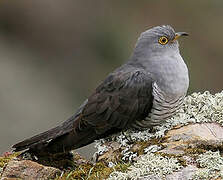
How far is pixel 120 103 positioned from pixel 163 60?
638 millimetres

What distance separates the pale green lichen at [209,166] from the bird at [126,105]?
0.85 meters

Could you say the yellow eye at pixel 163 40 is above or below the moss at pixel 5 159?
above

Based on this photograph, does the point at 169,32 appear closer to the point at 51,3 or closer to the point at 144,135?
the point at 144,135

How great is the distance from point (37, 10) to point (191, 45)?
351 centimetres

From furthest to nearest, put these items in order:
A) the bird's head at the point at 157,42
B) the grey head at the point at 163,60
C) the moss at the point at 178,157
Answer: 1. the bird's head at the point at 157,42
2. the grey head at the point at 163,60
3. the moss at the point at 178,157

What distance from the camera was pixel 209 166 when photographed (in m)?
4.74

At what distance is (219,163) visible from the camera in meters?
4.78

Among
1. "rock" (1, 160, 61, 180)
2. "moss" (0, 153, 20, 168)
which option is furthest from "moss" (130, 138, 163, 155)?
"moss" (0, 153, 20, 168)

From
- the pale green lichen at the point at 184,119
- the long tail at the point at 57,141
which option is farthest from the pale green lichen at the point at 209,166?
the long tail at the point at 57,141

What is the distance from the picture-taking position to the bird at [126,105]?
5.61 metres

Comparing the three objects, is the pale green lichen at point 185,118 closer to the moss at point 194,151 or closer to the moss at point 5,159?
the moss at point 194,151

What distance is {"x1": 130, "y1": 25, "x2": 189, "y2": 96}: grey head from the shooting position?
5656mm

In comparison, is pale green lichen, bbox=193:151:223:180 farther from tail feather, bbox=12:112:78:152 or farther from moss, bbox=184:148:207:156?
tail feather, bbox=12:112:78:152

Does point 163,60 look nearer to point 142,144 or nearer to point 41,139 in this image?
point 142,144
